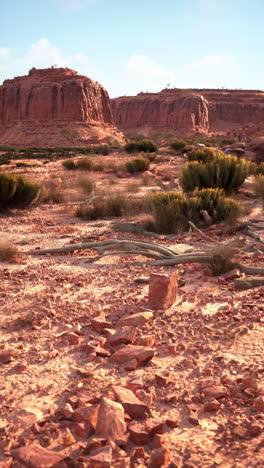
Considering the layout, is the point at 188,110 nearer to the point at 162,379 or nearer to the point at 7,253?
the point at 7,253

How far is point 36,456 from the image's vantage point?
7.07ft

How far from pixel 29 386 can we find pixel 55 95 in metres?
74.5

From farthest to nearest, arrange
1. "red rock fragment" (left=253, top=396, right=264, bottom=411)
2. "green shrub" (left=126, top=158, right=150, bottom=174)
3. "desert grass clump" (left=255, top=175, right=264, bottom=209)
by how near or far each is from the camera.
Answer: "green shrub" (left=126, top=158, right=150, bottom=174) → "desert grass clump" (left=255, top=175, right=264, bottom=209) → "red rock fragment" (left=253, top=396, right=264, bottom=411)

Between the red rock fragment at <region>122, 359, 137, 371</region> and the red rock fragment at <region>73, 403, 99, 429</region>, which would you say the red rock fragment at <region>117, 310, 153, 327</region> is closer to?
the red rock fragment at <region>122, 359, 137, 371</region>

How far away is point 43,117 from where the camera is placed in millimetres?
72000

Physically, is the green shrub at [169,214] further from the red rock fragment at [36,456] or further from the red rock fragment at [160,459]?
the red rock fragment at [36,456]

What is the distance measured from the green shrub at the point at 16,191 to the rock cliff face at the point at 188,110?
7961 centimetres

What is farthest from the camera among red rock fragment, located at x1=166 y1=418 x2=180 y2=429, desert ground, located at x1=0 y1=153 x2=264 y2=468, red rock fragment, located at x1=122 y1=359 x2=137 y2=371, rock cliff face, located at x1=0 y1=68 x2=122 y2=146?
rock cliff face, located at x1=0 y1=68 x2=122 y2=146

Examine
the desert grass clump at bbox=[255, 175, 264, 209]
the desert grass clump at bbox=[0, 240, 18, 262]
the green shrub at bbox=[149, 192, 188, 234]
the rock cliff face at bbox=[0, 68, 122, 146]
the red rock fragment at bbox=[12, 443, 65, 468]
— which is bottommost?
the red rock fragment at bbox=[12, 443, 65, 468]

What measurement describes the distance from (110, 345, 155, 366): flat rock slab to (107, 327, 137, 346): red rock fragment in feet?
0.57

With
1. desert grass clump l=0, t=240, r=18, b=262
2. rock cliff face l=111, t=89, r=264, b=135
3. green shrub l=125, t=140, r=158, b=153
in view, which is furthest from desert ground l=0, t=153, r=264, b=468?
rock cliff face l=111, t=89, r=264, b=135

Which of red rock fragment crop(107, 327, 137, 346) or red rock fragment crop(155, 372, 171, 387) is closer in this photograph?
red rock fragment crop(155, 372, 171, 387)

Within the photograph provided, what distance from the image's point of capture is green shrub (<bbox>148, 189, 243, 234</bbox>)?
8180 millimetres

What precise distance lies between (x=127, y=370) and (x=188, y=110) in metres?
93.1
